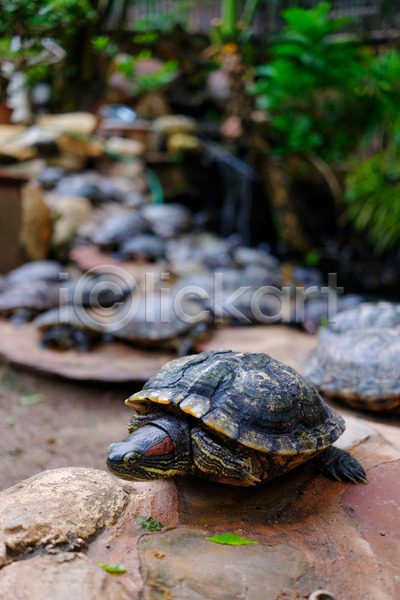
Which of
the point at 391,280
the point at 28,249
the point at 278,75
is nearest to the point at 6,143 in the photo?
the point at 28,249

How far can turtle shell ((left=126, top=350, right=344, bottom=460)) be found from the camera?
199cm

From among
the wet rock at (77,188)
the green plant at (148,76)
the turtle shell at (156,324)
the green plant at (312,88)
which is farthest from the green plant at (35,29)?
the green plant at (148,76)

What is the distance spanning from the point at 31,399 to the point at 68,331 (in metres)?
0.89

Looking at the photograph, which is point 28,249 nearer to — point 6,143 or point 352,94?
point 6,143

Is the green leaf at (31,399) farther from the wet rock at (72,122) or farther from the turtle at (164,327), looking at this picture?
the wet rock at (72,122)

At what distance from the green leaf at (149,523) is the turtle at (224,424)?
0.69 ft

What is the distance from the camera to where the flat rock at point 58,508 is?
1781 mm

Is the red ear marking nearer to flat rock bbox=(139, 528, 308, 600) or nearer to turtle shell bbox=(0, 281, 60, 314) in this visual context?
flat rock bbox=(139, 528, 308, 600)

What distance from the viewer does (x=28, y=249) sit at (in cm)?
758

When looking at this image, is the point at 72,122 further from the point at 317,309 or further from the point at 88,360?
the point at 317,309

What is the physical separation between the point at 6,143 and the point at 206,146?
500 centimetres

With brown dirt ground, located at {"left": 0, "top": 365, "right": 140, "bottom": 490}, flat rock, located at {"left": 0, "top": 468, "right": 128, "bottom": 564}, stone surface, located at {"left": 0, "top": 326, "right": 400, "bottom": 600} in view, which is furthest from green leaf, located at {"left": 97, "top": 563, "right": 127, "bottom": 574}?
brown dirt ground, located at {"left": 0, "top": 365, "right": 140, "bottom": 490}

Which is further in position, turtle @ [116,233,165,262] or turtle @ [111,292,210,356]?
turtle @ [116,233,165,262]

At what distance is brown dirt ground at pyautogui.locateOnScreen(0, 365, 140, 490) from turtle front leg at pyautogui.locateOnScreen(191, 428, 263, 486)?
1777mm
